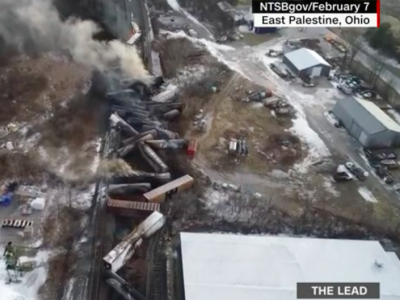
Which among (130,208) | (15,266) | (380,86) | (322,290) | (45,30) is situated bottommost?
(322,290)

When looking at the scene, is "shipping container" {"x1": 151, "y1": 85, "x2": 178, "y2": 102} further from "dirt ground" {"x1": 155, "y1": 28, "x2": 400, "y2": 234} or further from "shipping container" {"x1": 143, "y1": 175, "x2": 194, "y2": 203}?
"shipping container" {"x1": 143, "y1": 175, "x2": 194, "y2": 203}

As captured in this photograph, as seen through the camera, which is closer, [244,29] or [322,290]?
[322,290]

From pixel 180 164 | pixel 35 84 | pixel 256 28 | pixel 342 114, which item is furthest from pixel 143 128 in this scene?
pixel 256 28

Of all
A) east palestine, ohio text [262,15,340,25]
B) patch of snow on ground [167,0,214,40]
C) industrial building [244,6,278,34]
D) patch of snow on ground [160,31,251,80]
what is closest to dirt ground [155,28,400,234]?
patch of snow on ground [160,31,251,80]

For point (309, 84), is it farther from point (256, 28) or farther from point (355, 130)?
point (256, 28)

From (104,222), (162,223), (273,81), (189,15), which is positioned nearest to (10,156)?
(104,222)

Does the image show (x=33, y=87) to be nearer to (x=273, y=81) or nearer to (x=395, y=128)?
(x=273, y=81)

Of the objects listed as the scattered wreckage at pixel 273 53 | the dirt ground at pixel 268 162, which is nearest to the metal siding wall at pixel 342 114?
the dirt ground at pixel 268 162
